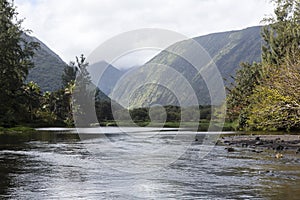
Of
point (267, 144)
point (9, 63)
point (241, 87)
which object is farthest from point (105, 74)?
point (241, 87)

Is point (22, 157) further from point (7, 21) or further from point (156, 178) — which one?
point (7, 21)

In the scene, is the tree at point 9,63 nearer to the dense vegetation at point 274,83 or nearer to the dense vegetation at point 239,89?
the dense vegetation at point 239,89

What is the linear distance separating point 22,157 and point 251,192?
1539cm

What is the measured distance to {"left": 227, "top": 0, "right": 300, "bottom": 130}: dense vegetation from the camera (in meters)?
29.5

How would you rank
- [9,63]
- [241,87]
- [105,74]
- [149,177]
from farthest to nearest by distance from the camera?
[241,87] → [9,63] → [105,74] → [149,177]

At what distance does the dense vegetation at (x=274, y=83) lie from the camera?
96.7 ft

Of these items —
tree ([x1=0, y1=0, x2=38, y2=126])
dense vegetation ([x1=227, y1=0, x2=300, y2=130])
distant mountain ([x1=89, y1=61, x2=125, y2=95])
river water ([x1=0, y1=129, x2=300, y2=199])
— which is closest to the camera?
river water ([x1=0, y1=129, x2=300, y2=199])

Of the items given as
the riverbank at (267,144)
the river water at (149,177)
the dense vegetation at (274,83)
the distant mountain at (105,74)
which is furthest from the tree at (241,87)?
the river water at (149,177)

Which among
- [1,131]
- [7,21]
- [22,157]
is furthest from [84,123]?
[22,157]

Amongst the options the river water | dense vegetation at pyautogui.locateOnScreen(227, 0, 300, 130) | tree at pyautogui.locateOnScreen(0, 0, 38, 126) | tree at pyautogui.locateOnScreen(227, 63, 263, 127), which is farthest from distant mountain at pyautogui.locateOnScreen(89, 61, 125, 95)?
tree at pyautogui.locateOnScreen(227, 63, 263, 127)

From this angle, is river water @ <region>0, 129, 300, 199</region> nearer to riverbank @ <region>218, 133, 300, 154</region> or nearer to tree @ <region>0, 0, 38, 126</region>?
riverbank @ <region>218, 133, 300, 154</region>

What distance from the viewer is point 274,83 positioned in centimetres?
3084

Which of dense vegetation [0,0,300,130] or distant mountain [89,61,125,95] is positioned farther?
dense vegetation [0,0,300,130]

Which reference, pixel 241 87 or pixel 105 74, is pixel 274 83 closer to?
pixel 105 74
